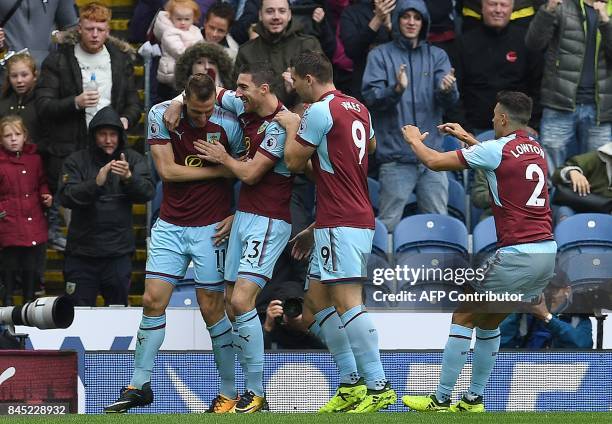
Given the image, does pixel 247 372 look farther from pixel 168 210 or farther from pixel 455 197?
pixel 455 197

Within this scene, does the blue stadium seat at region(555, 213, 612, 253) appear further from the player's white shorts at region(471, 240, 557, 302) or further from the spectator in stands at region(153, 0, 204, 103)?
the spectator in stands at region(153, 0, 204, 103)

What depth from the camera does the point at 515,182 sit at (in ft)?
31.5

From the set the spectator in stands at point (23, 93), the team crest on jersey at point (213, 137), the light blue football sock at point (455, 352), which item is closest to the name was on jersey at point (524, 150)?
the light blue football sock at point (455, 352)

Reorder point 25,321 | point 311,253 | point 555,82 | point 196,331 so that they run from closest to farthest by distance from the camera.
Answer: point 25,321, point 311,253, point 196,331, point 555,82

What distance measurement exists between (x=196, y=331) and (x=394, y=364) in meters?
1.73

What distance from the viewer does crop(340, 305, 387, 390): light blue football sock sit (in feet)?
31.4

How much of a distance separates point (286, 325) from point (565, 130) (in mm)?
3682

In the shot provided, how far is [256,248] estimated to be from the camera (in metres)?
9.97

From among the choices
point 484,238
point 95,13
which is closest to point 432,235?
point 484,238

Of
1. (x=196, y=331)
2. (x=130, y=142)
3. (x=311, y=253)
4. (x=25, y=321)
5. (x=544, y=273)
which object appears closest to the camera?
(x=25, y=321)

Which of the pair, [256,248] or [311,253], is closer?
[256,248]

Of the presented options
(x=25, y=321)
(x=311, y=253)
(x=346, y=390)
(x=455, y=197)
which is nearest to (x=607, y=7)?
(x=455, y=197)

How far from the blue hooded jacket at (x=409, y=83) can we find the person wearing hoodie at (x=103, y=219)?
225 centimetres

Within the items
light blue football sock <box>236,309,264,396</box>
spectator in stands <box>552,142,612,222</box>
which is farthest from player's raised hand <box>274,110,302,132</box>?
spectator in stands <box>552,142,612,222</box>
